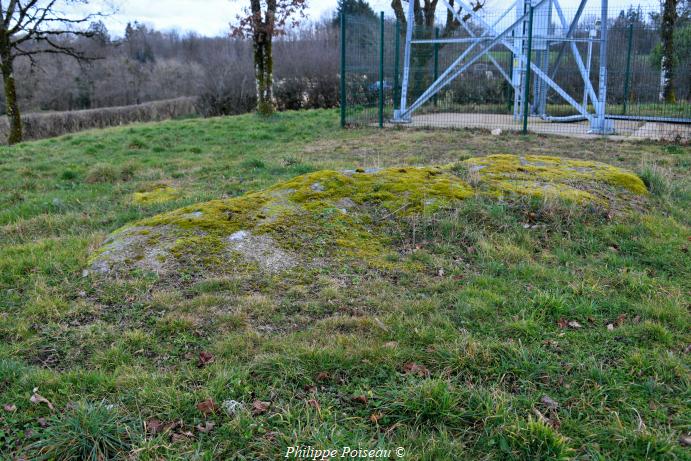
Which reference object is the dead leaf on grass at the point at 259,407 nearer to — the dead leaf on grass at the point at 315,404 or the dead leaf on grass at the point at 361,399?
the dead leaf on grass at the point at 315,404

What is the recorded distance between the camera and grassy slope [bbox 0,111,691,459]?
8.37 feet

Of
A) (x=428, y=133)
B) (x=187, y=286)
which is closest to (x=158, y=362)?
(x=187, y=286)

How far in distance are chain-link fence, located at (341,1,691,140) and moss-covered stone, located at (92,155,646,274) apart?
21.7 ft

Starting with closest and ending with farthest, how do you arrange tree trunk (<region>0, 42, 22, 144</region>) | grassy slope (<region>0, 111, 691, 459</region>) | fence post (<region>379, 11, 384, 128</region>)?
grassy slope (<region>0, 111, 691, 459</region>)
fence post (<region>379, 11, 384, 128</region>)
tree trunk (<region>0, 42, 22, 144</region>)

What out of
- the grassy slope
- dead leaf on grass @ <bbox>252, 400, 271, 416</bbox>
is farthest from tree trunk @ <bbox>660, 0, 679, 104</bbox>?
dead leaf on grass @ <bbox>252, 400, 271, 416</bbox>

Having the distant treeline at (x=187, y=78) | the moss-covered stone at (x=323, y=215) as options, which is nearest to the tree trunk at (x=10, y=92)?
the distant treeline at (x=187, y=78)

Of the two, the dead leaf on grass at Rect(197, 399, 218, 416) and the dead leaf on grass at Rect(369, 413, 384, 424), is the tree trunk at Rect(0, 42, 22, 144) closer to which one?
the dead leaf on grass at Rect(197, 399, 218, 416)

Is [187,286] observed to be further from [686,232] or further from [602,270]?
[686,232]

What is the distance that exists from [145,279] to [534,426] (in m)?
2.89

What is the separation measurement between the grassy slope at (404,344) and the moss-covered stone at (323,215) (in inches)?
12.1

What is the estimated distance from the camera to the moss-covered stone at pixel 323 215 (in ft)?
14.7

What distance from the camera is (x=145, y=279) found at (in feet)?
13.5

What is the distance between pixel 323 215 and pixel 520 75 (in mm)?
10371

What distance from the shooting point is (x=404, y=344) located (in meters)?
3.30
